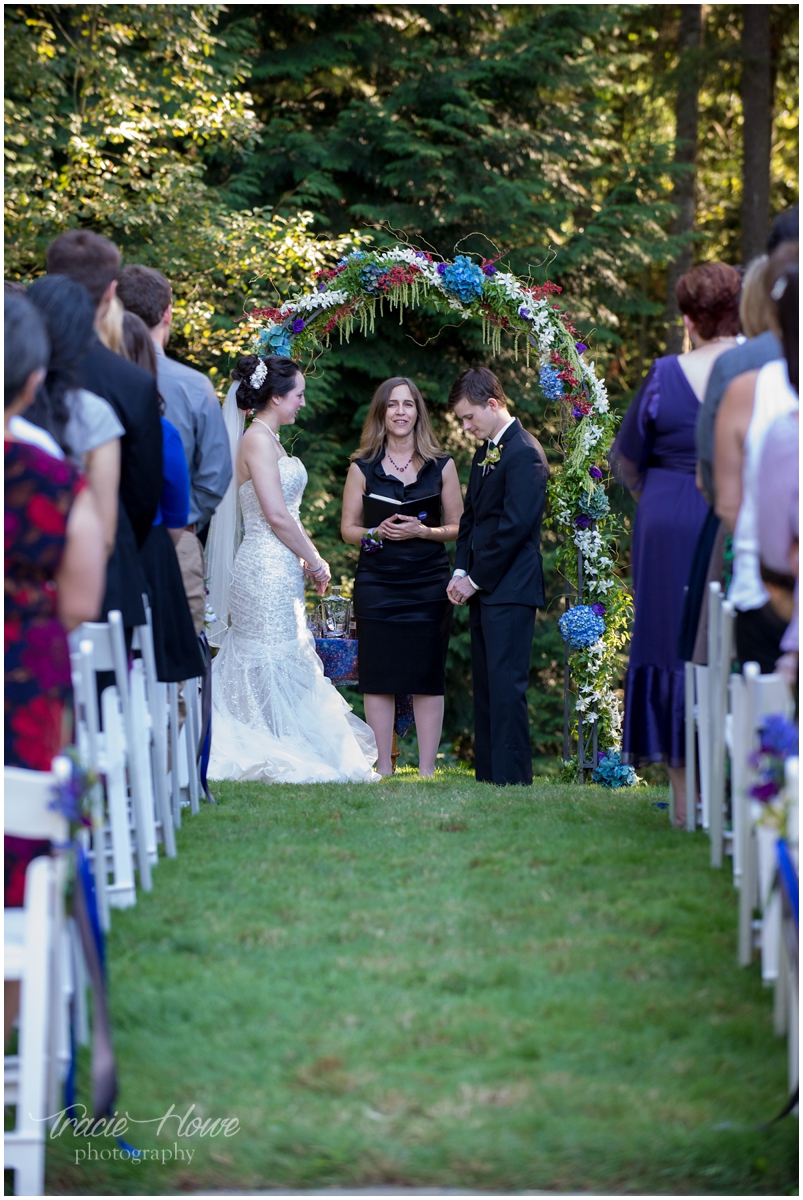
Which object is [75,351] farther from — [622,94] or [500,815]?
[622,94]

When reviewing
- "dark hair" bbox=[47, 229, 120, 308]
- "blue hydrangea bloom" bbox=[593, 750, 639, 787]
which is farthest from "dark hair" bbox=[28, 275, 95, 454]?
"blue hydrangea bloom" bbox=[593, 750, 639, 787]

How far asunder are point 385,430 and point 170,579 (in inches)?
98.6

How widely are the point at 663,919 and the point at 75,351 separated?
2232 millimetres

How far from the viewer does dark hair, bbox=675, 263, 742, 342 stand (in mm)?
4430

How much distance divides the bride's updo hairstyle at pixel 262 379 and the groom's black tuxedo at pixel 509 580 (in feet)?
3.60

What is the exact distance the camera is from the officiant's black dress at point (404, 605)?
270 inches

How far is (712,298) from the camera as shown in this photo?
4.48 m

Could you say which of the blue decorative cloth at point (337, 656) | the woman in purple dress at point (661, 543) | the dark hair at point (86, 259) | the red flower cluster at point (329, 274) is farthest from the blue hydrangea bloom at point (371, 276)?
the dark hair at point (86, 259)

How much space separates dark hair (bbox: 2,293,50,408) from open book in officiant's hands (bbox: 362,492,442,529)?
4.25 m

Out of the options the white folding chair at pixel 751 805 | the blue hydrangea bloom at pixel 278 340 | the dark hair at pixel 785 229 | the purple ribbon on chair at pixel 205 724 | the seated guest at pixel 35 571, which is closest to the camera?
the seated guest at pixel 35 571

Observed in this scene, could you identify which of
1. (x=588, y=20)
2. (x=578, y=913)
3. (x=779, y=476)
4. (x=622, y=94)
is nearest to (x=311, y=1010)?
(x=578, y=913)

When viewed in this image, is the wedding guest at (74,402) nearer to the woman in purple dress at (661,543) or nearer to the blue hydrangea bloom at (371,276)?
the woman in purple dress at (661,543)

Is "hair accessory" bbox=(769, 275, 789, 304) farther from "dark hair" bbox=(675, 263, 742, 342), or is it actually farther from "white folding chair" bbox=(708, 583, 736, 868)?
"dark hair" bbox=(675, 263, 742, 342)

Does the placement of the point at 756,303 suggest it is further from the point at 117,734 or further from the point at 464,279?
the point at 464,279
